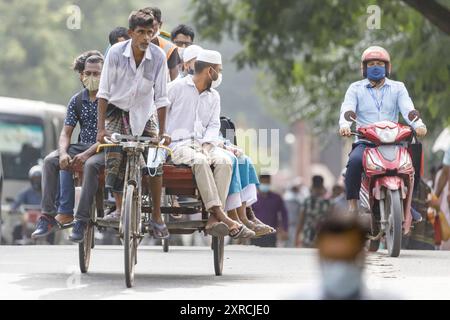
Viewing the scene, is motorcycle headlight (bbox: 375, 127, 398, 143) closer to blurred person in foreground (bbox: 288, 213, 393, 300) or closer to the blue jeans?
the blue jeans

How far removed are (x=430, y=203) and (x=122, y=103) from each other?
927 cm

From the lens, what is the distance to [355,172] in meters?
14.3

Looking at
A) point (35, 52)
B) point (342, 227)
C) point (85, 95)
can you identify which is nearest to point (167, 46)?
point (85, 95)

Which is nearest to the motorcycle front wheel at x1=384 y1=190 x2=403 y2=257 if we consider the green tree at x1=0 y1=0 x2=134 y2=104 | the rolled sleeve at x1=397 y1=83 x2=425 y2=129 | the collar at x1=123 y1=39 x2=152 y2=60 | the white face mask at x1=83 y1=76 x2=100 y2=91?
the rolled sleeve at x1=397 y1=83 x2=425 y2=129

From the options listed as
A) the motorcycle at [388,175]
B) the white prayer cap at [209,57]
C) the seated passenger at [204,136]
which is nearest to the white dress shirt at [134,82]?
the seated passenger at [204,136]

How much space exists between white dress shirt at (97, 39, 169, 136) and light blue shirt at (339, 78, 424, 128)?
4089mm

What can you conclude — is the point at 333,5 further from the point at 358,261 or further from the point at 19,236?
the point at 358,261

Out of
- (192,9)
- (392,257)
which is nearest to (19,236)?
(192,9)

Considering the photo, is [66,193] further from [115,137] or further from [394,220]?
[394,220]

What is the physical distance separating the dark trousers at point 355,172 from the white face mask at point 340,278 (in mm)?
10254

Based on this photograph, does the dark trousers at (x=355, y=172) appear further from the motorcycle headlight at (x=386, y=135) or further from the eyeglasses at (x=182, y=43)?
the eyeglasses at (x=182, y=43)

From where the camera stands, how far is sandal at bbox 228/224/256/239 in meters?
10.7

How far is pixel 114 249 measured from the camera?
54.1 ft

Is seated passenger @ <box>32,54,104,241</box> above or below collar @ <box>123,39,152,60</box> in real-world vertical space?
below
